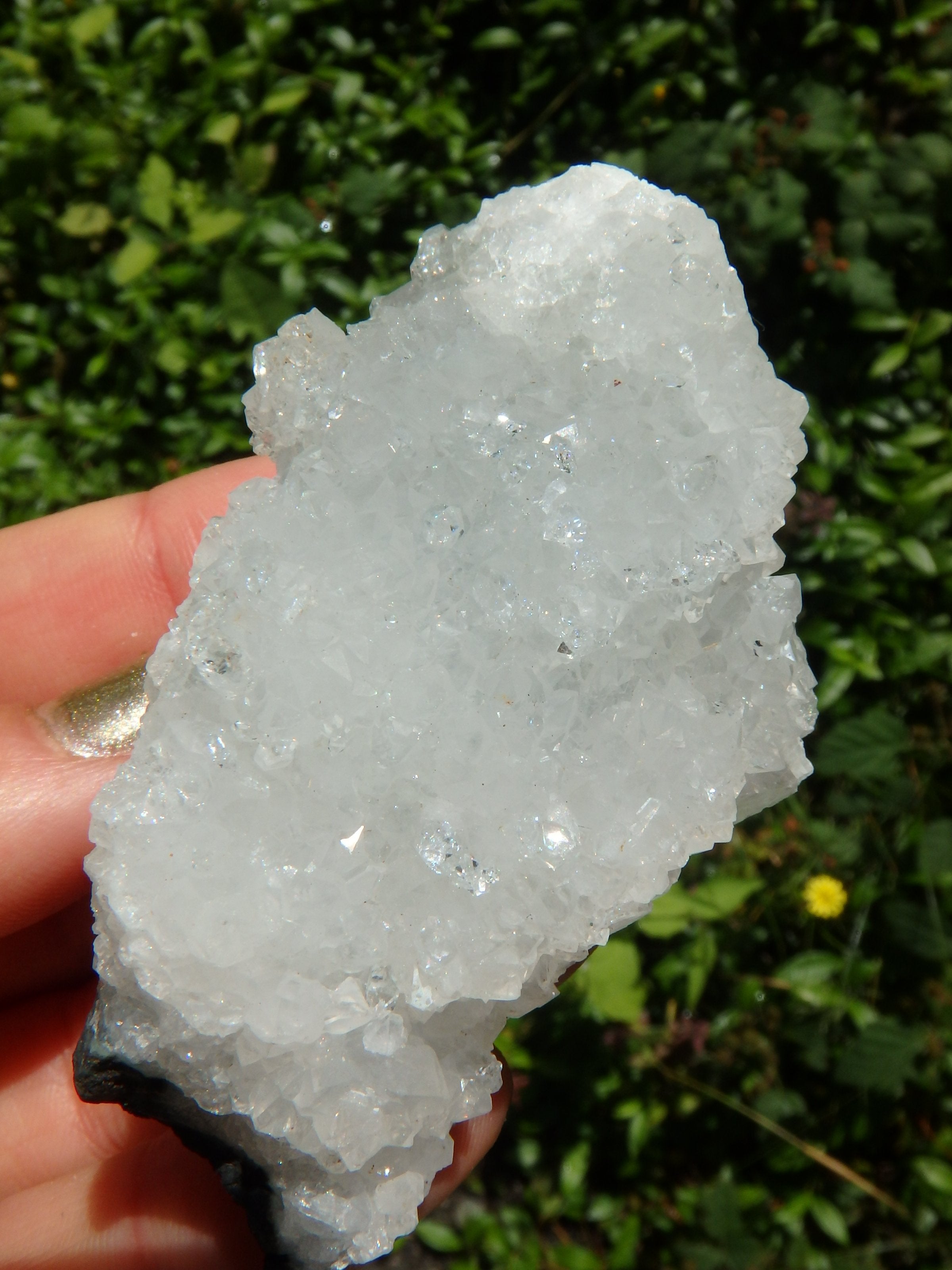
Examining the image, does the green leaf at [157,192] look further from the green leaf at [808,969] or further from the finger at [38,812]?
the green leaf at [808,969]

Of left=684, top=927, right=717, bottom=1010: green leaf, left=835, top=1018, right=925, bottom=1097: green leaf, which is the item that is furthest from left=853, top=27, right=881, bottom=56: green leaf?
left=835, top=1018, right=925, bottom=1097: green leaf

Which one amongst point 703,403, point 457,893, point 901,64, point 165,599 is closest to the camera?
point 457,893

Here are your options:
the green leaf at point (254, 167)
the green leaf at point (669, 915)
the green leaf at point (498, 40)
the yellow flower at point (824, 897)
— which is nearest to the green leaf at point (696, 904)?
the green leaf at point (669, 915)

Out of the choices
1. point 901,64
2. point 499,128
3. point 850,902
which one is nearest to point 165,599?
point 499,128

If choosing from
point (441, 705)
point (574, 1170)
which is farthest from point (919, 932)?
point (441, 705)

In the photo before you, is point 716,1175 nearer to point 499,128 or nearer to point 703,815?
point 703,815
